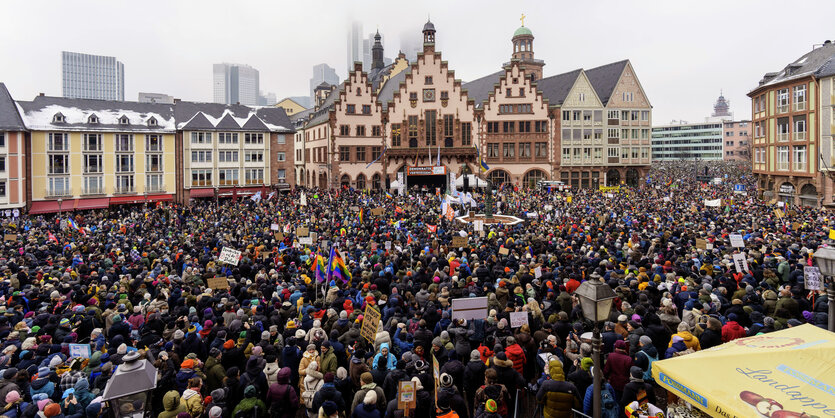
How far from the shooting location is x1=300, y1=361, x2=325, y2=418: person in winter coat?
826cm

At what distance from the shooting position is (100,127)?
51.0 m

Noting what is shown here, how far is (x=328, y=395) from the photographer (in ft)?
24.9

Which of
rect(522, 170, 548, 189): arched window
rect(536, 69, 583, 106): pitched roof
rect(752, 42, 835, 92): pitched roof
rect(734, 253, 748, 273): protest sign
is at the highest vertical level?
rect(536, 69, 583, 106): pitched roof

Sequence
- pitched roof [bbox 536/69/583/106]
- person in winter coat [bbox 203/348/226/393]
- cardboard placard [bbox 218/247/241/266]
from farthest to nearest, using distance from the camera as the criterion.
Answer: pitched roof [bbox 536/69/583/106] < cardboard placard [bbox 218/247/241/266] < person in winter coat [bbox 203/348/226/393]

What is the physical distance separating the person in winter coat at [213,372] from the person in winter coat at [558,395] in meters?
5.47

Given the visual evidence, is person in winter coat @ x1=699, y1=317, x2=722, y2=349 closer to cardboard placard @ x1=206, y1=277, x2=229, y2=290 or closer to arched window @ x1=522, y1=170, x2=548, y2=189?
cardboard placard @ x1=206, y1=277, x2=229, y2=290

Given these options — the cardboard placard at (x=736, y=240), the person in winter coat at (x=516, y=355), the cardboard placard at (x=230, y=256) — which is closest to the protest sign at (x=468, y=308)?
the person in winter coat at (x=516, y=355)

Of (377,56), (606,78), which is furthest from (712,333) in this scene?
(377,56)

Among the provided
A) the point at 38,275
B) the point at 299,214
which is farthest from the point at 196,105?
the point at 38,275

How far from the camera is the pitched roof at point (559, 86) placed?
62500 millimetres

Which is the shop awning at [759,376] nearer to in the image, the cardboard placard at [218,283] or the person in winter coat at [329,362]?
the person in winter coat at [329,362]

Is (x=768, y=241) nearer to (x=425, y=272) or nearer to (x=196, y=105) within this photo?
(x=425, y=272)

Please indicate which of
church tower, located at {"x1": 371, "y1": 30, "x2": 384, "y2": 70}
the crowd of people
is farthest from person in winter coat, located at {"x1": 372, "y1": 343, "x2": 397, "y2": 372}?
church tower, located at {"x1": 371, "y1": 30, "x2": 384, "y2": 70}

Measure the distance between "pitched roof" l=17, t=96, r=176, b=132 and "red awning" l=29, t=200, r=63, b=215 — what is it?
702cm
